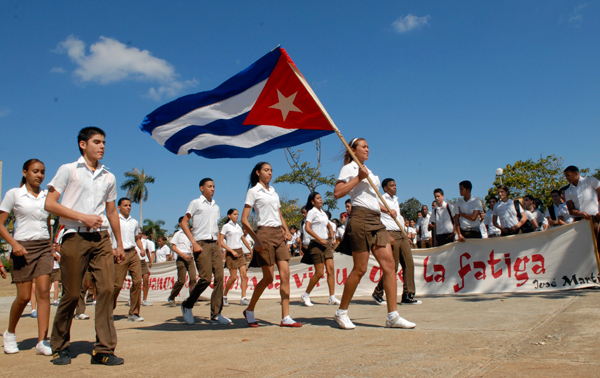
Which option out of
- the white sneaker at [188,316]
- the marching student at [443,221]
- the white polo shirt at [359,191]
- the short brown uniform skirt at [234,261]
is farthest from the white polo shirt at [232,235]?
the white polo shirt at [359,191]

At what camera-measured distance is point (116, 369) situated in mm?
3264

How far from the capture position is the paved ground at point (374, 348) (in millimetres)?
2824

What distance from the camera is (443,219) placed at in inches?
352

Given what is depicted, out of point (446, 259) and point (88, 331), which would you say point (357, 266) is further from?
point (446, 259)

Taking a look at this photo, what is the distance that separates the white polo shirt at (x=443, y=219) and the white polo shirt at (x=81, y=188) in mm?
6647

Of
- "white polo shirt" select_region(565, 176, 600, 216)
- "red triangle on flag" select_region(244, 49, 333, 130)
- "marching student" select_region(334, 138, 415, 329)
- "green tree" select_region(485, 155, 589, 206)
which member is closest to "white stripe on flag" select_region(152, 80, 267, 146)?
"red triangle on flag" select_region(244, 49, 333, 130)

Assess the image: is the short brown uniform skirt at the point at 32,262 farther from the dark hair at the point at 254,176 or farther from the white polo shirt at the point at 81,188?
the dark hair at the point at 254,176

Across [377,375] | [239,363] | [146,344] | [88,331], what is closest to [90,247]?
[146,344]

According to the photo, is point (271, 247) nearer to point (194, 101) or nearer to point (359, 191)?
point (359, 191)

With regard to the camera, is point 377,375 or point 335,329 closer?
point 377,375

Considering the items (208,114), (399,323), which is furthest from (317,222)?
(399,323)

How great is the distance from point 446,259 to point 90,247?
7037 millimetres

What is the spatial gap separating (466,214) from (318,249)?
2.93 meters

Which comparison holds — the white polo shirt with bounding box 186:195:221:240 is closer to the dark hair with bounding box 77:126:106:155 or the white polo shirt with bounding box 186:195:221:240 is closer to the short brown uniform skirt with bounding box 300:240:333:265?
the short brown uniform skirt with bounding box 300:240:333:265
